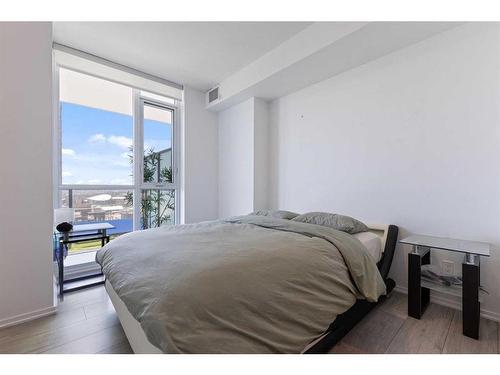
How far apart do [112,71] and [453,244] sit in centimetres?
414

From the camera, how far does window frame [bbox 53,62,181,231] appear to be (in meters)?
2.77

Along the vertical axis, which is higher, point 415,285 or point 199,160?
point 199,160

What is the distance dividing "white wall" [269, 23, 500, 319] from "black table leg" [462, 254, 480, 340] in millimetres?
450

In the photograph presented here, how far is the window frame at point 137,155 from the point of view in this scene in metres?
2.77

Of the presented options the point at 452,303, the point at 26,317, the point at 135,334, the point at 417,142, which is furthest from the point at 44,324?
the point at 417,142

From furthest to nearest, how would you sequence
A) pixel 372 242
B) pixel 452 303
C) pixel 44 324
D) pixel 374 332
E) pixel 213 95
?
pixel 213 95, pixel 372 242, pixel 452 303, pixel 44 324, pixel 374 332

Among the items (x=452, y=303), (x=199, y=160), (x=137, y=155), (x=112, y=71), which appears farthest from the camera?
(x=199, y=160)

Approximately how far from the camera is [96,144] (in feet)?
10.4

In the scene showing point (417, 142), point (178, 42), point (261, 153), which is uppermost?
point (178, 42)

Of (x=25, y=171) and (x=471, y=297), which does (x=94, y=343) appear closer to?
(x=25, y=171)

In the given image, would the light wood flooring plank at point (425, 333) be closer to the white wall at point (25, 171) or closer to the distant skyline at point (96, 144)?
the white wall at point (25, 171)

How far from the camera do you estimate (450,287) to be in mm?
1822

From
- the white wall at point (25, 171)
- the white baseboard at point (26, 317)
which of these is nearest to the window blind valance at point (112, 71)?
the white wall at point (25, 171)

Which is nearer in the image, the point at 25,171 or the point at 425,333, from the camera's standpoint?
the point at 425,333
